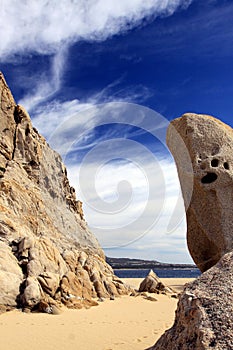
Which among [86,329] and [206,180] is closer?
[86,329]

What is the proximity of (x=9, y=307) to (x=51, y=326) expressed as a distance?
229 centimetres

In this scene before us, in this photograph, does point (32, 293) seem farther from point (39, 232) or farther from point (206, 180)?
point (206, 180)

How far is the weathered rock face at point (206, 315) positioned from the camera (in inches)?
150

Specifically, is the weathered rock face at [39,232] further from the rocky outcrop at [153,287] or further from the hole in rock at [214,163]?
the hole in rock at [214,163]

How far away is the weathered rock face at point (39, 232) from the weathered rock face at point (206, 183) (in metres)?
4.95

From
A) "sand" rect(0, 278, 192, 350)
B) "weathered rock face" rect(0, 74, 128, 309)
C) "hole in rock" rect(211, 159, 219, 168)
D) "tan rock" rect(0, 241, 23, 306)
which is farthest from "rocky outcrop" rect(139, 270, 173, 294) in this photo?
"tan rock" rect(0, 241, 23, 306)

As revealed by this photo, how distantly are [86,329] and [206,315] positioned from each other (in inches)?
222

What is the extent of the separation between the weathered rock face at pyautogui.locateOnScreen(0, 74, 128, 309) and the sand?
110 centimetres

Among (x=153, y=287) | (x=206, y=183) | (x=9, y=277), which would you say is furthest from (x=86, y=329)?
(x=153, y=287)

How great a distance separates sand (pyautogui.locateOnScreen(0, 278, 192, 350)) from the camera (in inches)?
291

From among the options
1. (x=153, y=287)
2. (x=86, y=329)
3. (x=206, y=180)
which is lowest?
(x=86, y=329)

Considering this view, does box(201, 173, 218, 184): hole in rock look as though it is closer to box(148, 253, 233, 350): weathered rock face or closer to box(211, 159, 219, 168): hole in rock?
box(211, 159, 219, 168): hole in rock

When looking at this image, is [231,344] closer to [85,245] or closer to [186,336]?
[186,336]

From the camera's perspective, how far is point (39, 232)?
675 inches
